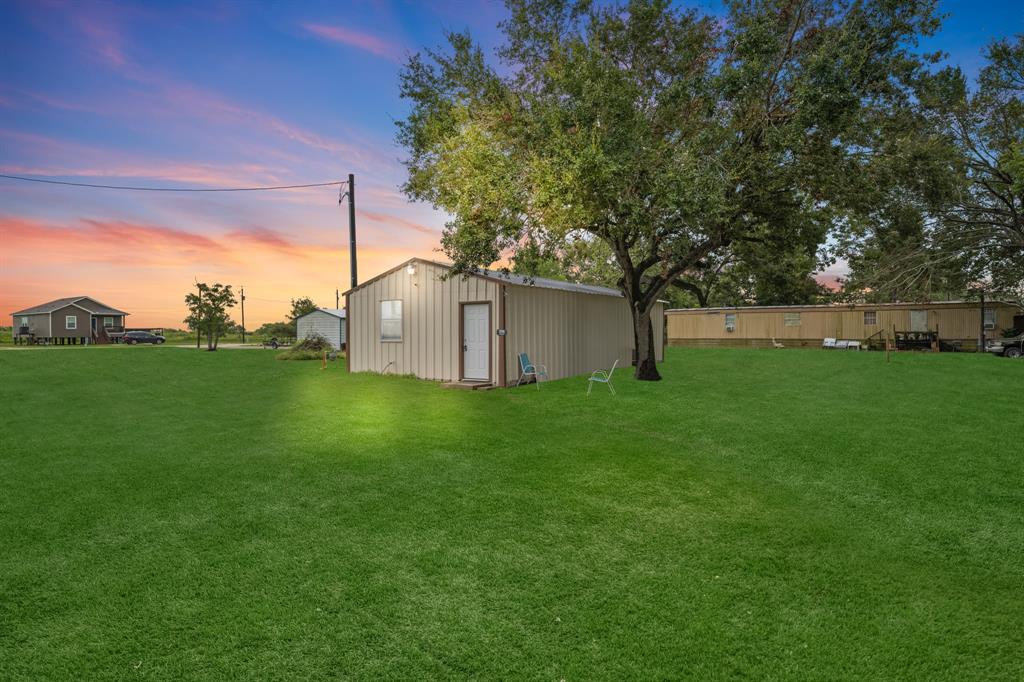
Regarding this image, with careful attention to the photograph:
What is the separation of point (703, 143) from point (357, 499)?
11.2 m

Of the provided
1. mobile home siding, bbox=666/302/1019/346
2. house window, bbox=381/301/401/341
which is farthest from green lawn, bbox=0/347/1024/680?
mobile home siding, bbox=666/302/1019/346

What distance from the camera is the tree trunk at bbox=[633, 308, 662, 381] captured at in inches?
568

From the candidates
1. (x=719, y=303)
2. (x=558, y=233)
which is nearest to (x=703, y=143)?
(x=558, y=233)

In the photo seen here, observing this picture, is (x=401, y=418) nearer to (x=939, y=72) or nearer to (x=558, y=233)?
(x=558, y=233)

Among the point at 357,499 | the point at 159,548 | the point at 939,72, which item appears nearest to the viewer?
the point at 159,548

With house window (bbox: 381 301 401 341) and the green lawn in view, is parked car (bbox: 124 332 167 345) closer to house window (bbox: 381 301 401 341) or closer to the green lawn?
house window (bbox: 381 301 401 341)

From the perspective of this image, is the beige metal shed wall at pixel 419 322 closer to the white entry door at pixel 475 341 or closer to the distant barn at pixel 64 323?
the white entry door at pixel 475 341

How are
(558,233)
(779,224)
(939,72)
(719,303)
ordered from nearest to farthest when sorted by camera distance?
(558,233)
(779,224)
(939,72)
(719,303)

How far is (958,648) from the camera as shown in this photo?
2.63 meters

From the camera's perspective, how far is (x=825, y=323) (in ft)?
97.8

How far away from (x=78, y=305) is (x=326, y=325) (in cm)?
2774

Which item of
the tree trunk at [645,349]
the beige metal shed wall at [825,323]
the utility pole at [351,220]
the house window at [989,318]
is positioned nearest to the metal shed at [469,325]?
the tree trunk at [645,349]

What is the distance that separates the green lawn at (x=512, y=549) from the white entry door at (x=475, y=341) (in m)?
4.92

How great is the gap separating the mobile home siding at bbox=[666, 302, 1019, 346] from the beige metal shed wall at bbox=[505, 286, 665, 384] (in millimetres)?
13685
